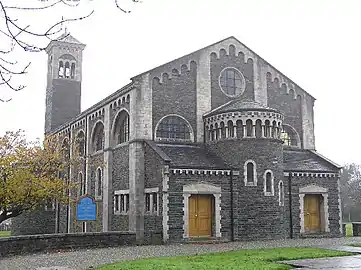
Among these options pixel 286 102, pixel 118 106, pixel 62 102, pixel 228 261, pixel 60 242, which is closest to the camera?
pixel 228 261

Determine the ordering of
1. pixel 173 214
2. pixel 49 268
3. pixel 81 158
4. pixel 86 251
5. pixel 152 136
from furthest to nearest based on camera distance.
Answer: pixel 81 158
pixel 152 136
pixel 173 214
pixel 86 251
pixel 49 268

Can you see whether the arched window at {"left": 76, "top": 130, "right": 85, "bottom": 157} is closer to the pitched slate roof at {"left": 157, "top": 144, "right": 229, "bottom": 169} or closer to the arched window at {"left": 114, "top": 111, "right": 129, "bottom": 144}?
the arched window at {"left": 114, "top": 111, "right": 129, "bottom": 144}

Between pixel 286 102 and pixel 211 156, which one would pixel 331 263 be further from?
pixel 286 102

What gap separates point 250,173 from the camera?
26.8 meters

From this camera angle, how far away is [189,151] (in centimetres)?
2822

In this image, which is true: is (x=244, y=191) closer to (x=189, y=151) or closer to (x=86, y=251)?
(x=189, y=151)

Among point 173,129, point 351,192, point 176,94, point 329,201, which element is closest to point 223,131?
point 173,129

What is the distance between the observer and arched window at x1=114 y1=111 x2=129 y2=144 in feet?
99.0

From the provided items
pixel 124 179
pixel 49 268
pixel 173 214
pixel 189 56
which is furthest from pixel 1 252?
pixel 189 56

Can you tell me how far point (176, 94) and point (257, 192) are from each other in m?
7.83

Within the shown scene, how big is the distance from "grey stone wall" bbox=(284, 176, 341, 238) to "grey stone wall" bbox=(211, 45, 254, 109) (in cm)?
657

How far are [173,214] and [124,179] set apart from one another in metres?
5.56

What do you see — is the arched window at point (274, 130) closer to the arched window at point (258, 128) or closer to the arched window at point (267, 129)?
the arched window at point (267, 129)

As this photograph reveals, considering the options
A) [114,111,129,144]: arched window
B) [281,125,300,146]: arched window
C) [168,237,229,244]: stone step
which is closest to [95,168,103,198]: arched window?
[114,111,129,144]: arched window
